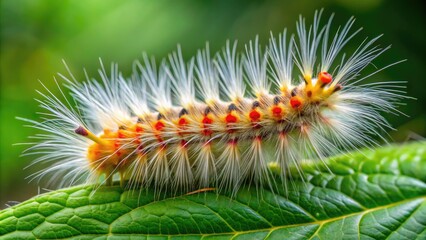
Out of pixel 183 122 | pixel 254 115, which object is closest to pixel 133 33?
pixel 183 122

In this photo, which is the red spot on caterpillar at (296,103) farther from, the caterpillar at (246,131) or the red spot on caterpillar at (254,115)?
the red spot on caterpillar at (254,115)

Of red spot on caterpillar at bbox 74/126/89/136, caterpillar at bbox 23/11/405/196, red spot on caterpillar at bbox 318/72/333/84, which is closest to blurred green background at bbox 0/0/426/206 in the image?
caterpillar at bbox 23/11/405/196

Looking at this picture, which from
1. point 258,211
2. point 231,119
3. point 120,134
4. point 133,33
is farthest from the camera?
point 133,33

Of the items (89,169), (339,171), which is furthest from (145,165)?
(339,171)

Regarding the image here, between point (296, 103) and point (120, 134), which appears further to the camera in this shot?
point (120, 134)

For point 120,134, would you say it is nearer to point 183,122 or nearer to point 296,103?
point 183,122

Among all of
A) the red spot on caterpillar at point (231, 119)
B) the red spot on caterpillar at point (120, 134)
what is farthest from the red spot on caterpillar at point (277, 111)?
the red spot on caterpillar at point (120, 134)
